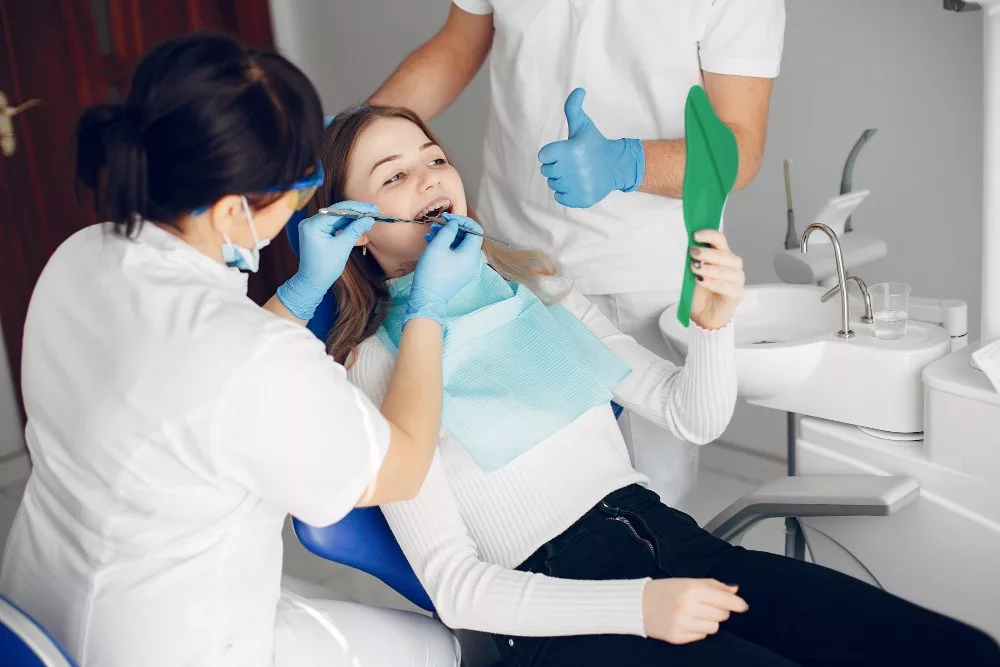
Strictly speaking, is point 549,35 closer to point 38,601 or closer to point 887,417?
point 887,417

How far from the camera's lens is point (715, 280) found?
1.24 m

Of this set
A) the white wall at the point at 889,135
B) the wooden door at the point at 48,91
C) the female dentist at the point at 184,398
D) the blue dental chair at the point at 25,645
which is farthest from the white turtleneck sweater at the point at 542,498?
the wooden door at the point at 48,91

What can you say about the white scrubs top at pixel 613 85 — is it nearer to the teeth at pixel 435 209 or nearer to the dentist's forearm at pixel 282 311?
the teeth at pixel 435 209

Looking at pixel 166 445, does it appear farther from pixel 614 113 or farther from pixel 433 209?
pixel 614 113

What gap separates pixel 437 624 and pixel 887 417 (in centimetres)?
76

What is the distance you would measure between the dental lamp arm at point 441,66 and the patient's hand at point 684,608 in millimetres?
1091

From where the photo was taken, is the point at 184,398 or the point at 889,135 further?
the point at 889,135

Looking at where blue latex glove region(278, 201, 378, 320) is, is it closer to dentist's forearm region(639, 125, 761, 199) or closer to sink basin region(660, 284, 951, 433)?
dentist's forearm region(639, 125, 761, 199)

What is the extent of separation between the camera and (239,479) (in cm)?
95

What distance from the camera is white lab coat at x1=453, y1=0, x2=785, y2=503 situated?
1.59 m

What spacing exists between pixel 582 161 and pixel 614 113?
37 centimetres

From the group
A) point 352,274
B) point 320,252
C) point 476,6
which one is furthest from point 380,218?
point 476,6

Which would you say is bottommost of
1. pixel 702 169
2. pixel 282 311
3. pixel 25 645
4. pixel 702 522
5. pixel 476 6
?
pixel 702 522

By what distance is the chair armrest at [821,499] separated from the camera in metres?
1.37
